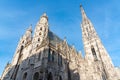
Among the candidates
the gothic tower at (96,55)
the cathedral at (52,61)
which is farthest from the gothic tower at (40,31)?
the gothic tower at (96,55)

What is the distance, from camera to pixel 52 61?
25828mm

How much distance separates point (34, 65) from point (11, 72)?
324 inches

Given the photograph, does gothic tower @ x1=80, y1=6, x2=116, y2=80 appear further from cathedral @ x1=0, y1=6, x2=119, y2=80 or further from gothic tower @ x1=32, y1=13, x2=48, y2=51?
gothic tower @ x1=32, y1=13, x2=48, y2=51

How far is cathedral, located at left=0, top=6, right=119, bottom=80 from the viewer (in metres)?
24.6

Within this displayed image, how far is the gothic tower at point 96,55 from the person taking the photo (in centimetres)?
3607

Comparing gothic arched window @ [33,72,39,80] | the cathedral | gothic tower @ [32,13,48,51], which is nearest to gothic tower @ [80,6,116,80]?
the cathedral

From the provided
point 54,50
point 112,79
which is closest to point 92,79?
point 112,79

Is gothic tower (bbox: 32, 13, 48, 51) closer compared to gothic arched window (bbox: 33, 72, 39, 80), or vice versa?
gothic arched window (bbox: 33, 72, 39, 80)

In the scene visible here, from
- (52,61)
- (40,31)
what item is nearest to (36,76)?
(52,61)

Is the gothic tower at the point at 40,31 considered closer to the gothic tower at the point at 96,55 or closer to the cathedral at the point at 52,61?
the cathedral at the point at 52,61

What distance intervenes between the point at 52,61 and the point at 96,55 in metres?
20.5

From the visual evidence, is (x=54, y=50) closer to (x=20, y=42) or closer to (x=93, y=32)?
(x=20, y=42)

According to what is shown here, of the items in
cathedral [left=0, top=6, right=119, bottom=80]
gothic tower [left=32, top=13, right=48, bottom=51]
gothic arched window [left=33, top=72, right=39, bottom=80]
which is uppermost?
gothic tower [left=32, top=13, right=48, bottom=51]

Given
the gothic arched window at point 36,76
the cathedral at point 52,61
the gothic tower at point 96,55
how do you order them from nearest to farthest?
the gothic arched window at point 36,76
the cathedral at point 52,61
the gothic tower at point 96,55
